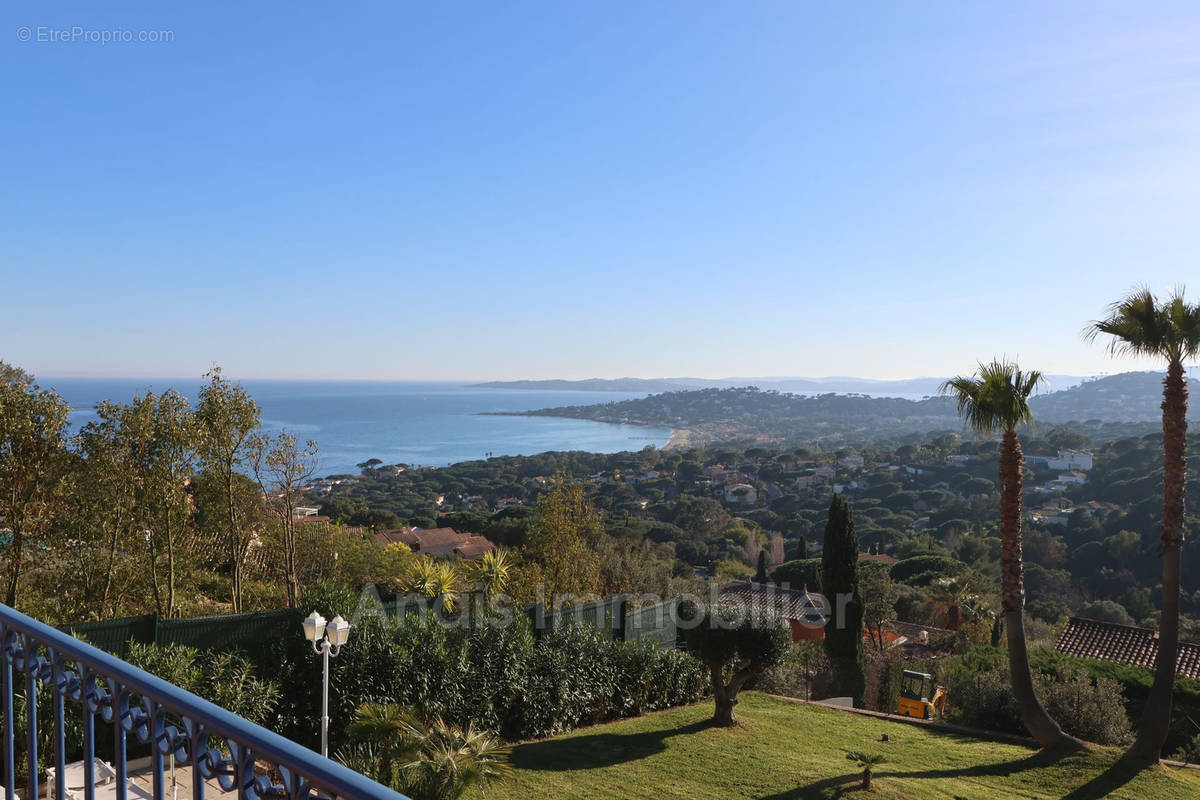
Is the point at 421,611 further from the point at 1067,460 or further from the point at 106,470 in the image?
the point at 1067,460

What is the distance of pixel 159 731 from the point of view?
1663 mm

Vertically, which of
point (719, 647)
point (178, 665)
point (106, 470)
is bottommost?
point (719, 647)

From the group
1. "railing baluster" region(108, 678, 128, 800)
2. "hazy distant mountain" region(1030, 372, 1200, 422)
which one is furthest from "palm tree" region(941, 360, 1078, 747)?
"hazy distant mountain" region(1030, 372, 1200, 422)

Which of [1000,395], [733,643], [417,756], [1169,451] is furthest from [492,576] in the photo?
[1169,451]

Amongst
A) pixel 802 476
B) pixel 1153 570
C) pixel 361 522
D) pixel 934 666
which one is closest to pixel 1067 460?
pixel 802 476

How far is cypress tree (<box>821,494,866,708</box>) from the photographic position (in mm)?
15938

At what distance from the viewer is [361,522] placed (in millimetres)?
35312

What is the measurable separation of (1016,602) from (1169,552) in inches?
78.5

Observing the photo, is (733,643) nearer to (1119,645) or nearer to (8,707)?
(8,707)

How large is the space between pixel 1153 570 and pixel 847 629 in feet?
70.5

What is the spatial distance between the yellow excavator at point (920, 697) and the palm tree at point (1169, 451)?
3868 millimetres

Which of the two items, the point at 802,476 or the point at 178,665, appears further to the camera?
the point at 802,476

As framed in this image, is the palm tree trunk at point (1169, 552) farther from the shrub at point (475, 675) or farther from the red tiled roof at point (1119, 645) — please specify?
the shrub at point (475, 675)

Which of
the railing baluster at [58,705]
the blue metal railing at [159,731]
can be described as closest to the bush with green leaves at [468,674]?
the blue metal railing at [159,731]
